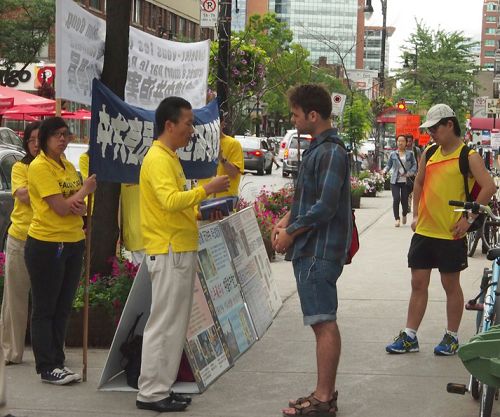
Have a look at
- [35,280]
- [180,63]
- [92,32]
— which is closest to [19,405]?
[35,280]

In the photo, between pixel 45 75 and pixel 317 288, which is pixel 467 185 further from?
pixel 45 75

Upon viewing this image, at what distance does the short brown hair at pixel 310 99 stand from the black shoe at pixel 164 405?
191 centimetres

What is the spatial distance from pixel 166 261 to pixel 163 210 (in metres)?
0.30

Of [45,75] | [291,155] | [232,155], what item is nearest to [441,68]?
[291,155]

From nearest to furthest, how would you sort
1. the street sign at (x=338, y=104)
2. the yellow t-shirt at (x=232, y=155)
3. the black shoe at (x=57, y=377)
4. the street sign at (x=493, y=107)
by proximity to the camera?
1. the black shoe at (x=57, y=377)
2. the yellow t-shirt at (x=232, y=155)
3. the street sign at (x=338, y=104)
4. the street sign at (x=493, y=107)

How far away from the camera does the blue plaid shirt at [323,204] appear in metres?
5.71

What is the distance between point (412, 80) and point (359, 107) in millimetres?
35020

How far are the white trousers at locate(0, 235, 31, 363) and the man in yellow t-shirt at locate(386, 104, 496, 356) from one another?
9.11ft

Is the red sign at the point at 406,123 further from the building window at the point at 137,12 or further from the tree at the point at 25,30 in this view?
the building window at the point at 137,12

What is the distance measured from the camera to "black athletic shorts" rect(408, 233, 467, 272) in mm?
7516

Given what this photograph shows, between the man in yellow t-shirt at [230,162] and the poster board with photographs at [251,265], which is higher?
the man in yellow t-shirt at [230,162]

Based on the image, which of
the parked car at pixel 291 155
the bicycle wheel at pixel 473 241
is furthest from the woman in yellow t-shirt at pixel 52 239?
the parked car at pixel 291 155

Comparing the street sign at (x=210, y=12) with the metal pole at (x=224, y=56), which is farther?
the street sign at (x=210, y=12)

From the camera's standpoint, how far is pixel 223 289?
716 cm
